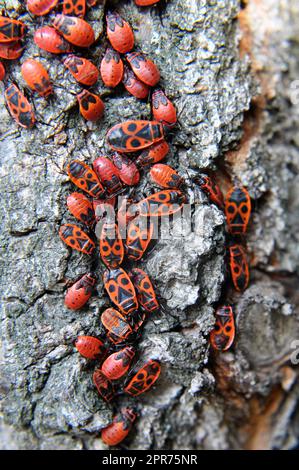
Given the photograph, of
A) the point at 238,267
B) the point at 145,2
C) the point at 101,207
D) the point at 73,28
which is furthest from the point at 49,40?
the point at 238,267

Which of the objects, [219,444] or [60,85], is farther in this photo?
[219,444]

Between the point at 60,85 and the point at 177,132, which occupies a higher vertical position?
the point at 60,85

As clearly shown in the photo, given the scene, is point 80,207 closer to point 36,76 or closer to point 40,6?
point 36,76

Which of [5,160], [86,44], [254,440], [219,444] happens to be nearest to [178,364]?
[219,444]

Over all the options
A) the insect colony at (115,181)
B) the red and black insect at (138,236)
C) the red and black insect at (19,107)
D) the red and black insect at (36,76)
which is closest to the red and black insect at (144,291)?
the insect colony at (115,181)

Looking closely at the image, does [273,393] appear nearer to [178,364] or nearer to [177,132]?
[178,364]

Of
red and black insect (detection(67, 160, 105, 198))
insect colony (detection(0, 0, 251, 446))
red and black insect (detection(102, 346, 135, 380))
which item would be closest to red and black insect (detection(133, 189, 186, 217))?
insect colony (detection(0, 0, 251, 446))

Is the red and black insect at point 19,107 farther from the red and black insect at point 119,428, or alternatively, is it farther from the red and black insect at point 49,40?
the red and black insect at point 119,428
